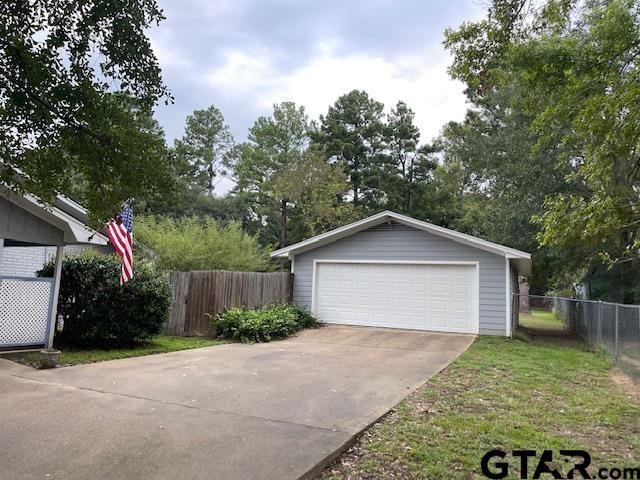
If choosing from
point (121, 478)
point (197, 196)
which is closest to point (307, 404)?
point (121, 478)

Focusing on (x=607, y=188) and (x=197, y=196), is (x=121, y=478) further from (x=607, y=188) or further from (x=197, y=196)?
(x=197, y=196)

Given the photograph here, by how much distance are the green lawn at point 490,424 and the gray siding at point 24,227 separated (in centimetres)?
683

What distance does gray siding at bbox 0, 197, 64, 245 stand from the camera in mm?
7633

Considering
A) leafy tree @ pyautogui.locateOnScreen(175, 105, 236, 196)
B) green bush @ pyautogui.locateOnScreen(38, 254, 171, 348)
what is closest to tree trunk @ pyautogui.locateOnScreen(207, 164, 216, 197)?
leafy tree @ pyautogui.locateOnScreen(175, 105, 236, 196)

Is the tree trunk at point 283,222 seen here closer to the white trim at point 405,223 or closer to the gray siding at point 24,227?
the white trim at point 405,223

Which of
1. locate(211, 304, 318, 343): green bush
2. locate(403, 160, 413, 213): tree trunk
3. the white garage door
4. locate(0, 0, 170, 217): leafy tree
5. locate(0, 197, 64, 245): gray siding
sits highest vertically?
locate(403, 160, 413, 213): tree trunk

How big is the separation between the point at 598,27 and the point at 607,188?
2.40m

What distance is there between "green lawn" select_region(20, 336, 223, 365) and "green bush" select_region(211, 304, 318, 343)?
463mm

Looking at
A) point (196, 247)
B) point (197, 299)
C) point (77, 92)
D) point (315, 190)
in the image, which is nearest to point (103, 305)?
point (197, 299)

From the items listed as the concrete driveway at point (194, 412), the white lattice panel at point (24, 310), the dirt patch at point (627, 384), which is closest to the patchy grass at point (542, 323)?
the dirt patch at point (627, 384)

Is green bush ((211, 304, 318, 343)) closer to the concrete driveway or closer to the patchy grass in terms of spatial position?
the concrete driveway

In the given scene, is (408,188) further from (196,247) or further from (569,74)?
(569,74)

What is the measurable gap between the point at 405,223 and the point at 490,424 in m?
10.1

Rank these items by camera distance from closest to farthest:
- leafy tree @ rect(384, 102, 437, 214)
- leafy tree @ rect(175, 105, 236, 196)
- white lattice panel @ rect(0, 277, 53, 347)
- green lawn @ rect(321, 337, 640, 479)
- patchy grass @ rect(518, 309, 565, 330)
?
green lawn @ rect(321, 337, 640, 479) → white lattice panel @ rect(0, 277, 53, 347) → patchy grass @ rect(518, 309, 565, 330) → leafy tree @ rect(384, 102, 437, 214) → leafy tree @ rect(175, 105, 236, 196)
